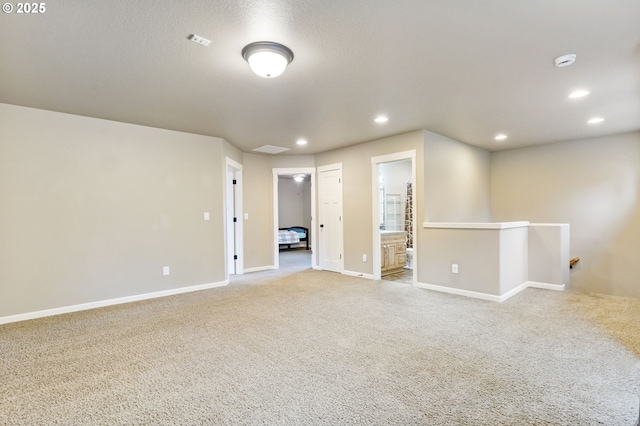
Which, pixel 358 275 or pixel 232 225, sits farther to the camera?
pixel 232 225

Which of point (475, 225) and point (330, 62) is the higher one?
point (330, 62)

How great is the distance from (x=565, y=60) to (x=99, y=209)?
5.29 meters

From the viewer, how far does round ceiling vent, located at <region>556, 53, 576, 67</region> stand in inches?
98.5

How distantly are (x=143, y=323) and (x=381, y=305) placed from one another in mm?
2745

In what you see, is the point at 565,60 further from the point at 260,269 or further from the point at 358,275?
the point at 260,269

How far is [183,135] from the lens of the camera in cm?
465

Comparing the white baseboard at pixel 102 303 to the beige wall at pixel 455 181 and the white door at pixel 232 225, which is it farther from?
the beige wall at pixel 455 181

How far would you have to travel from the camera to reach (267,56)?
91.1 inches

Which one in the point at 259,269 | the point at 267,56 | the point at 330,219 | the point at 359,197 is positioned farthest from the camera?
the point at 259,269

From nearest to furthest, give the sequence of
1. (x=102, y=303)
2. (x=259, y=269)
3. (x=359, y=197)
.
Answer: (x=102, y=303)
(x=359, y=197)
(x=259, y=269)

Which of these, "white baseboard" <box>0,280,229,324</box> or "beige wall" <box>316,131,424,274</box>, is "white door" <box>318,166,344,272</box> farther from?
"white baseboard" <box>0,280,229,324</box>

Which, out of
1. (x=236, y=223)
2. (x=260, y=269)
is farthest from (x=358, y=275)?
(x=236, y=223)

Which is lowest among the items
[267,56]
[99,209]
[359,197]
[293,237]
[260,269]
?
[260,269]

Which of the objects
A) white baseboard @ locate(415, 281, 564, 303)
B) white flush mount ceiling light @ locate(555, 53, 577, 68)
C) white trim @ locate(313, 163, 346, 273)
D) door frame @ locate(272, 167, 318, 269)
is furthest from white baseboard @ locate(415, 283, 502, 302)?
white flush mount ceiling light @ locate(555, 53, 577, 68)
